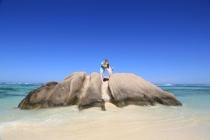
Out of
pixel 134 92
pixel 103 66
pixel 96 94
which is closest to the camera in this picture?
pixel 96 94

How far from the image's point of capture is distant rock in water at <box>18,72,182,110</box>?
8352 mm

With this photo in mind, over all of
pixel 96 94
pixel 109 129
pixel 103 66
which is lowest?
pixel 109 129

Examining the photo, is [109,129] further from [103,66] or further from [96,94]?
[103,66]

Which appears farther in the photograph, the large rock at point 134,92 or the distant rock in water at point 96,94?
the large rock at point 134,92

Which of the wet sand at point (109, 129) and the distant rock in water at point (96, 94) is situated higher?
the distant rock in water at point (96, 94)

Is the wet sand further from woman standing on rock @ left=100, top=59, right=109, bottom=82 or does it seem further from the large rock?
woman standing on rock @ left=100, top=59, right=109, bottom=82

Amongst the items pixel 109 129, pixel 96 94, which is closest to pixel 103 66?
pixel 96 94

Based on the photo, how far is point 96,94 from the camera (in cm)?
829

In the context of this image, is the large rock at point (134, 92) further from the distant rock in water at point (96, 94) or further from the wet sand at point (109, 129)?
the wet sand at point (109, 129)

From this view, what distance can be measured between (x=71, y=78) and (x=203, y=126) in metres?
6.39

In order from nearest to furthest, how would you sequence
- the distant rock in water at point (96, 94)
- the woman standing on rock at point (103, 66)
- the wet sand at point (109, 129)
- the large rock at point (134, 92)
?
the wet sand at point (109, 129), the distant rock in water at point (96, 94), the large rock at point (134, 92), the woman standing on rock at point (103, 66)

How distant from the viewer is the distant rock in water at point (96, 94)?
329 inches

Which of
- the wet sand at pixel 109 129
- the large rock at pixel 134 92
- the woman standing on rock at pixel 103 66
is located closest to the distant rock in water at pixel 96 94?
the large rock at pixel 134 92

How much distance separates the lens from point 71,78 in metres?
9.35
